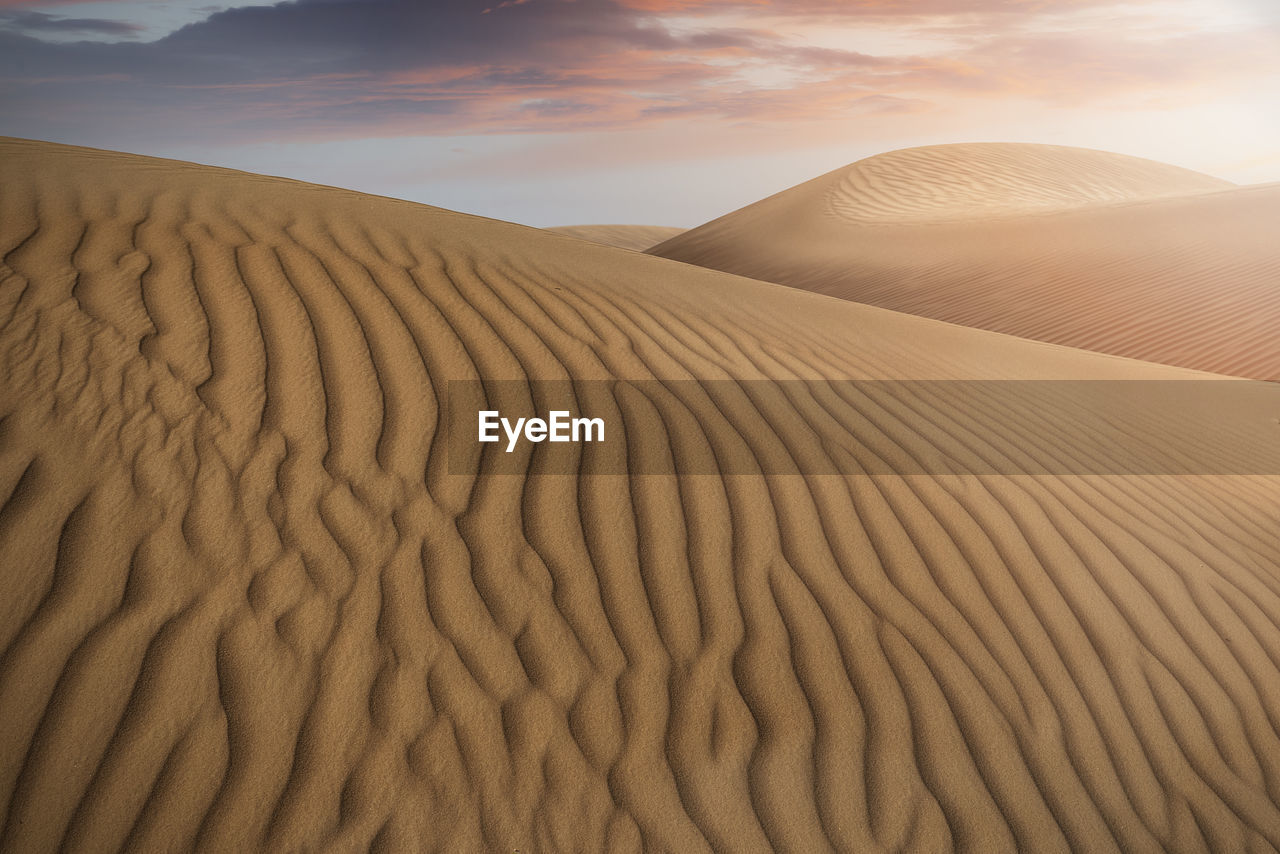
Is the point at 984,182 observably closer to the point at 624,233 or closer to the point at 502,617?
the point at 624,233

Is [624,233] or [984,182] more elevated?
[984,182]

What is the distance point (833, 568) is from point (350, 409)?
1.83 metres

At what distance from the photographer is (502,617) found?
2711 mm

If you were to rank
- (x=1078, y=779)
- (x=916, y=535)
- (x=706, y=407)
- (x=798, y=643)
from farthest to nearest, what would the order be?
1. (x=706, y=407)
2. (x=916, y=535)
3. (x=798, y=643)
4. (x=1078, y=779)

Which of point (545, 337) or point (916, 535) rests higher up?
point (545, 337)

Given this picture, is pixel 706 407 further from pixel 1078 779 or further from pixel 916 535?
pixel 1078 779

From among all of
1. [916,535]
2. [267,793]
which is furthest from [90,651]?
[916,535]

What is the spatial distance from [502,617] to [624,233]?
36.1 m

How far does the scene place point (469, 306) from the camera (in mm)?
4262

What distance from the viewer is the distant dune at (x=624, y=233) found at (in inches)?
1378

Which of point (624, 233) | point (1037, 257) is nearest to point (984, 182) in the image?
point (1037, 257)

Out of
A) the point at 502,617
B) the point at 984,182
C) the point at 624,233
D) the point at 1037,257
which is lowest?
the point at 624,233

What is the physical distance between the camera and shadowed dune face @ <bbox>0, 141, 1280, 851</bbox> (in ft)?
7.45

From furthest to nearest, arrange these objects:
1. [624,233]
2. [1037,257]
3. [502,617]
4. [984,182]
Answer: [624,233], [984,182], [1037,257], [502,617]
